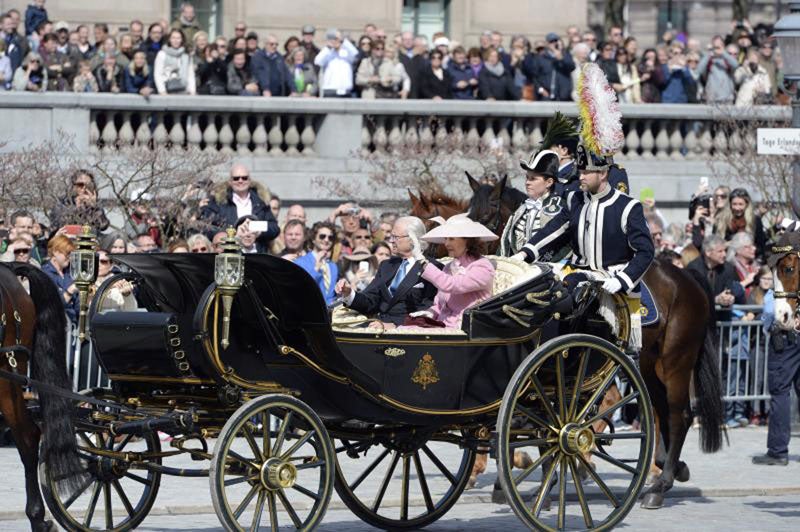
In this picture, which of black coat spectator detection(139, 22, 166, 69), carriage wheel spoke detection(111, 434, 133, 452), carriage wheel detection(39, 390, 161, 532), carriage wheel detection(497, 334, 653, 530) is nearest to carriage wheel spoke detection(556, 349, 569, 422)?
carriage wheel detection(497, 334, 653, 530)

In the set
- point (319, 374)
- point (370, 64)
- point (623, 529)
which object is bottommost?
point (623, 529)

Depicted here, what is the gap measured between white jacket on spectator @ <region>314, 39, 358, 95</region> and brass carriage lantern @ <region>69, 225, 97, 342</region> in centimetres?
1360

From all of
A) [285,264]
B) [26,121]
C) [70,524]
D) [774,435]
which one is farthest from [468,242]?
[26,121]

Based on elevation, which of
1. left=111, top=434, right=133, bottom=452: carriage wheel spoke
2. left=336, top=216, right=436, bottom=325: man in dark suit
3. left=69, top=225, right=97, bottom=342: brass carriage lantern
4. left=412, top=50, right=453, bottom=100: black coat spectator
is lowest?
left=111, top=434, right=133, bottom=452: carriage wheel spoke

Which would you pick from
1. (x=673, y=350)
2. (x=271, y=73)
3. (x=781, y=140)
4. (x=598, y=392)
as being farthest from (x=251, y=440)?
(x=271, y=73)

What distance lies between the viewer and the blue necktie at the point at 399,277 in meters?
12.7

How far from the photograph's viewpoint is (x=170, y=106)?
22922 mm

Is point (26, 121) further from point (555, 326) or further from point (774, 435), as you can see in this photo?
point (555, 326)

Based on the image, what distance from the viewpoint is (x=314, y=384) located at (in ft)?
36.8

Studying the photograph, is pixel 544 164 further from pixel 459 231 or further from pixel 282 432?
pixel 282 432

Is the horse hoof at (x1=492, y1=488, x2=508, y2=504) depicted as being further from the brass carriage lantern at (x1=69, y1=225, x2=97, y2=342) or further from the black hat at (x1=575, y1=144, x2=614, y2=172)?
the brass carriage lantern at (x1=69, y1=225, x2=97, y2=342)

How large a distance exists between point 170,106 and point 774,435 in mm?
9365

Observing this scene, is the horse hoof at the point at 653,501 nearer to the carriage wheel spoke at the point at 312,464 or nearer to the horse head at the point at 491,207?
the horse head at the point at 491,207

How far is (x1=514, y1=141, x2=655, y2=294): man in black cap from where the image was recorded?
498 inches
